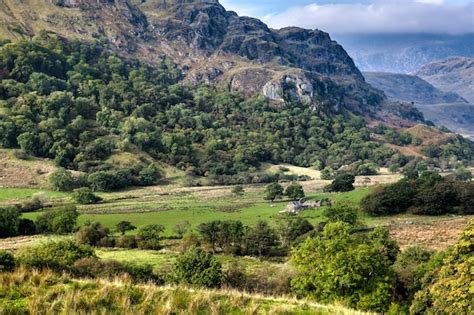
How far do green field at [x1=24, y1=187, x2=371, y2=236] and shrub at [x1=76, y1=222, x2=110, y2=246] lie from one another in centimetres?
1124

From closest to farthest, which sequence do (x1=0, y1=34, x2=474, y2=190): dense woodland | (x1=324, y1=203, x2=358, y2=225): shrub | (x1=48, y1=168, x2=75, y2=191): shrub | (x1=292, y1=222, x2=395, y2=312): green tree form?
(x1=292, y1=222, x2=395, y2=312): green tree → (x1=324, y1=203, x2=358, y2=225): shrub → (x1=48, y1=168, x2=75, y2=191): shrub → (x1=0, y1=34, x2=474, y2=190): dense woodland

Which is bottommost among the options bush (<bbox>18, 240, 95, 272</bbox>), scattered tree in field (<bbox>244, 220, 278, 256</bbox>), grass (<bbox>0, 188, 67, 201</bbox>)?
scattered tree in field (<bbox>244, 220, 278, 256</bbox>)

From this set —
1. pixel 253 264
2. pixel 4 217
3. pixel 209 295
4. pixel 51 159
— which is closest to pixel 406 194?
pixel 253 264

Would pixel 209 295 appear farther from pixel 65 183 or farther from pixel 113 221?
pixel 65 183

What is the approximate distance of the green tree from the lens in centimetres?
3152

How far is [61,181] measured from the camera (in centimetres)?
11831

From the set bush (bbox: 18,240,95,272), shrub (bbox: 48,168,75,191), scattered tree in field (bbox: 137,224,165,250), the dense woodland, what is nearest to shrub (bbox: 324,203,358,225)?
scattered tree in field (bbox: 137,224,165,250)

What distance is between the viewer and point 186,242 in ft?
220

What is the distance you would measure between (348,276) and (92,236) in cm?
4610

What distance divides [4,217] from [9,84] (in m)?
117

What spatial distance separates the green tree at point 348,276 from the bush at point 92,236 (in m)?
40.6

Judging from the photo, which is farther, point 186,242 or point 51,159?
point 51,159

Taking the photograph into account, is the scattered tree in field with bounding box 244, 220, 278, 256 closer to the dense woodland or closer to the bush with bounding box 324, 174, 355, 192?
the bush with bounding box 324, 174, 355, 192

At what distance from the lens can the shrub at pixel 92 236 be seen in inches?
2616
